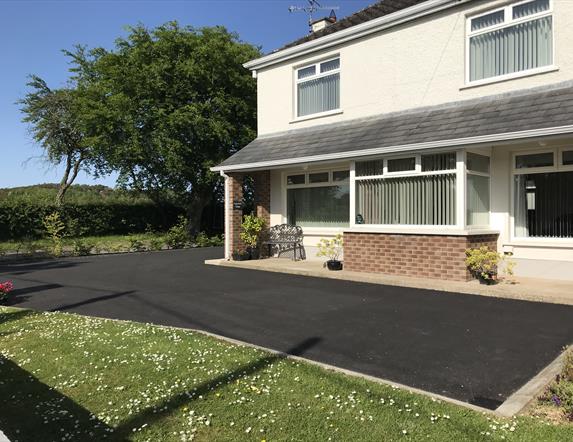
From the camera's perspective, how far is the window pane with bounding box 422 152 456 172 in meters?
9.77

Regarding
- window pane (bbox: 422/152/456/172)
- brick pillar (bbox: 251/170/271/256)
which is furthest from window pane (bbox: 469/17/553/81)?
brick pillar (bbox: 251/170/271/256)

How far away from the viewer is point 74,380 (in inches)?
175

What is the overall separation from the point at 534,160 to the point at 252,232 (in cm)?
Result: 806

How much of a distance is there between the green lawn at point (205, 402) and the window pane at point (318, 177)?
8820 millimetres

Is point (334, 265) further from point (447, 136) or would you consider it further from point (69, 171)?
point (69, 171)

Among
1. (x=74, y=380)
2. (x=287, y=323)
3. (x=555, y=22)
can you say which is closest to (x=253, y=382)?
(x=74, y=380)

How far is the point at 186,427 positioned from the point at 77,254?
16769 millimetres

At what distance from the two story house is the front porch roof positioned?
4cm

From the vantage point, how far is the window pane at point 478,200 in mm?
9797

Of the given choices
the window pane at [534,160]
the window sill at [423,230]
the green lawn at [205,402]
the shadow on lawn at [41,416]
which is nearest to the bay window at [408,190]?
the window sill at [423,230]

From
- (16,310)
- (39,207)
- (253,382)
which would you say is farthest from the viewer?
(39,207)

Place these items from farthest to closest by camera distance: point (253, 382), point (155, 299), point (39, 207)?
point (39, 207) → point (155, 299) → point (253, 382)

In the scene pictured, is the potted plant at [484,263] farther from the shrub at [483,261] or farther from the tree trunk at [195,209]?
the tree trunk at [195,209]

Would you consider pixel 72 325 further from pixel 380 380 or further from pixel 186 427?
pixel 380 380
